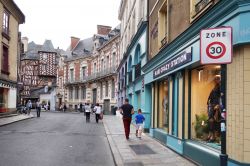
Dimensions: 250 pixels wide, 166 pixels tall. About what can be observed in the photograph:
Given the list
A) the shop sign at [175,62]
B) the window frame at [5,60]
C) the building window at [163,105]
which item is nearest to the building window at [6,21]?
the window frame at [5,60]

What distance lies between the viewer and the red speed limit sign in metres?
4.77

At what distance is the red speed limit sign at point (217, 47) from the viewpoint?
4766mm

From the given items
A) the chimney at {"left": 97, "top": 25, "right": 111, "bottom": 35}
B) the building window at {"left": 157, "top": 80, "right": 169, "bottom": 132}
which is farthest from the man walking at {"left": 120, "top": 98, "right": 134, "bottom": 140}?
Answer: the chimney at {"left": 97, "top": 25, "right": 111, "bottom": 35}

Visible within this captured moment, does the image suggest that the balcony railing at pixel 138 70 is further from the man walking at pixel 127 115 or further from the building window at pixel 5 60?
the building window at pixel 5 60

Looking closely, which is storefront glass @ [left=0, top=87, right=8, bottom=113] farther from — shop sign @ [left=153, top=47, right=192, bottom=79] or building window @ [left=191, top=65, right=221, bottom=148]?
building window @ [left=191, top=65, right=221, bottom=148]

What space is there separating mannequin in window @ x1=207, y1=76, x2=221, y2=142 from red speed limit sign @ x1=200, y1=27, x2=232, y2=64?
3.27 metres

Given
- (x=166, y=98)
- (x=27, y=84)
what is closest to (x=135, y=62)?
(x=166, y=98)

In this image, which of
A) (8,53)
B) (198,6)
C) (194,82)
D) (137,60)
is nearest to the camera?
(198,6)

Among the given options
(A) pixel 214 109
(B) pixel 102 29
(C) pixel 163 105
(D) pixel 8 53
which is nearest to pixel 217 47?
(A) pixel 214 109

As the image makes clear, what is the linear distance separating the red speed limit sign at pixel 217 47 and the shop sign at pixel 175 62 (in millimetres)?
3891

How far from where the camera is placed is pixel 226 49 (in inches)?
188

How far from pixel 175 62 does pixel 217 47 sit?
5.37 meters

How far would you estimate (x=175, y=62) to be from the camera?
10156mm

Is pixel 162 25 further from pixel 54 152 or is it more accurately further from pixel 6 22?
pixel 6 22
